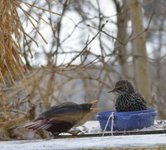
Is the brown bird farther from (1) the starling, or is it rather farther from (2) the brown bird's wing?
(1) the starling

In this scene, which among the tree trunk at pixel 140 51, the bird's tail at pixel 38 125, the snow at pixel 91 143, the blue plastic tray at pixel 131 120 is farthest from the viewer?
the tree trunk at pixel 140 51

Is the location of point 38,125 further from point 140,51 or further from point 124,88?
point 140,51

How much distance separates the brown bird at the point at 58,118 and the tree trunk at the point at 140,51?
2.78 meters

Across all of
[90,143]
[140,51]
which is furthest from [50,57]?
[90,143]

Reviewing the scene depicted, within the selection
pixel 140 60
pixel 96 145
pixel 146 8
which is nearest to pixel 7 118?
pixel 96 145

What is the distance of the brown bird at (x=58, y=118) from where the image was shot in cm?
307

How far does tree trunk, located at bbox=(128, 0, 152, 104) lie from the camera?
595 centimetres

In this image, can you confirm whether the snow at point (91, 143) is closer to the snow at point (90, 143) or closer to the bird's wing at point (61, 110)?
the snow at point (90, 143)

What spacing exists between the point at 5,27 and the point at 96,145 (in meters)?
1.03

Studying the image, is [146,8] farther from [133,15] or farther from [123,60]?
[133,15]

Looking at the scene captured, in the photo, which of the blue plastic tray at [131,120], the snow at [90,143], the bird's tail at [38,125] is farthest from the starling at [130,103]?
the snow at [90,143]

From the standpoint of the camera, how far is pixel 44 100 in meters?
5.60

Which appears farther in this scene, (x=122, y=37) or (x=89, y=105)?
(x=122, y=37)

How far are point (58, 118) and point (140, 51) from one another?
3.13 meters
